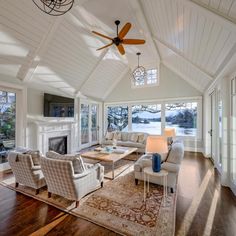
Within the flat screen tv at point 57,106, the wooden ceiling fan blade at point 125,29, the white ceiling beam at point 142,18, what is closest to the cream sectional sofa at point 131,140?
the flat screen tv at point 57,106

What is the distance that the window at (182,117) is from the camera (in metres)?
6.31

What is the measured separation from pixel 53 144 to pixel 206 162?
550cm

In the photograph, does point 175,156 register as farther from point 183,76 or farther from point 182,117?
point 183,76

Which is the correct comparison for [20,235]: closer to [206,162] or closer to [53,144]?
[53,144]

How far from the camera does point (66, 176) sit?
7.30 ft

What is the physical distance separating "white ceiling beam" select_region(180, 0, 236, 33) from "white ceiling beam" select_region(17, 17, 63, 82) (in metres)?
2.83

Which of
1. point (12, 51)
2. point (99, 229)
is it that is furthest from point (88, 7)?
point (99, 229)

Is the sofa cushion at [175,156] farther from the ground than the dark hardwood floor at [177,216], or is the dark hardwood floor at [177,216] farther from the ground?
the sofa cushion at [175,156]

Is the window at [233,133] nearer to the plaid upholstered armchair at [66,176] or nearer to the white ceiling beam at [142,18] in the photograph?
the white ceiling beam at [142,18]

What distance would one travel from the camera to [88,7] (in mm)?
3477

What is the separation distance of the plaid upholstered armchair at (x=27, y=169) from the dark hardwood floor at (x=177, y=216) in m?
0.27

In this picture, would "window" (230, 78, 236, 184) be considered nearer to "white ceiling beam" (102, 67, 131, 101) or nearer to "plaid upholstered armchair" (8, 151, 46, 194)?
"plaid upholstered armchair" (8, 151, 46, 194)

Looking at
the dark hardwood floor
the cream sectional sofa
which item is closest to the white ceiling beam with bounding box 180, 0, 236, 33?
the dark hardwood floor

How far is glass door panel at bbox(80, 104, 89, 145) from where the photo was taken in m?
6.94
